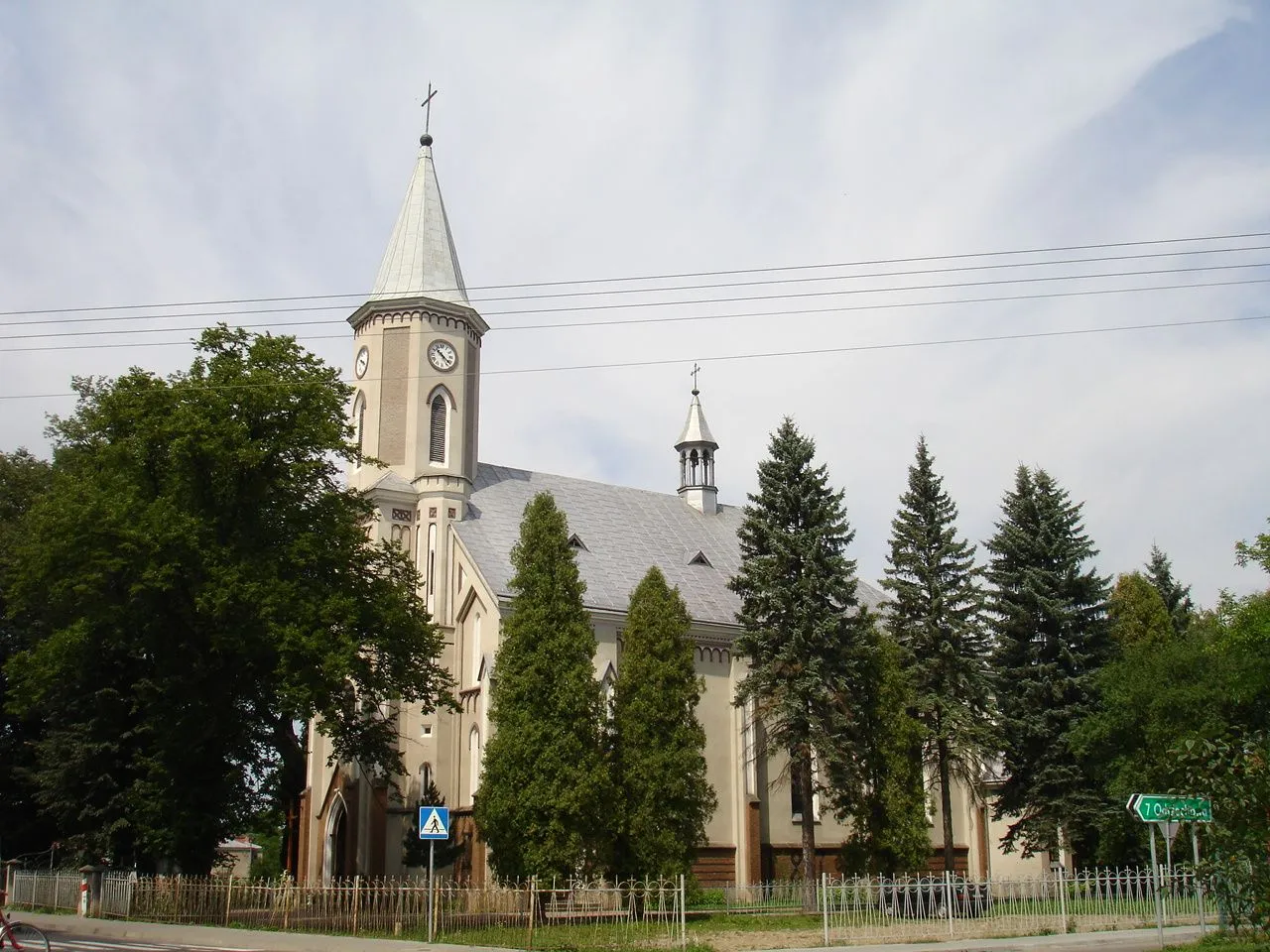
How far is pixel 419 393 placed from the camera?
3928cm

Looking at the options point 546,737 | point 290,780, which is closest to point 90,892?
point 290,780

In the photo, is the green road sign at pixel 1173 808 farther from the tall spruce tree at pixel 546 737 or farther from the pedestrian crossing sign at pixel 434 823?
the tall spruce tree at pixel 546 737

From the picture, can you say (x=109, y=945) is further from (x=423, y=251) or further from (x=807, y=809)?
(x=423, y=251)

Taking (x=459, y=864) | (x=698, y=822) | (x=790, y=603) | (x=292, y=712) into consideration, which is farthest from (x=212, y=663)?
(x=790, y=603)

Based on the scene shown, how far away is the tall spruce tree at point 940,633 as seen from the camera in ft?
110

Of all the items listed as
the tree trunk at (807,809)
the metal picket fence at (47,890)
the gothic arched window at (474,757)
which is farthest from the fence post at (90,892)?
the tree trunk at (807,809)

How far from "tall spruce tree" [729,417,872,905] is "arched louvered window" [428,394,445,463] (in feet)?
36.6

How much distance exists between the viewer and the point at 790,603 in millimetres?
32156

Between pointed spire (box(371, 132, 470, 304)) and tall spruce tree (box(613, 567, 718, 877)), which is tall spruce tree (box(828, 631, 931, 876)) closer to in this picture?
tall spruce tree (box(613, 567, 718, 877))

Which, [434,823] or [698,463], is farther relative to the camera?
[698,463]

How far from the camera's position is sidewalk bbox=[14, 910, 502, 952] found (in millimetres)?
19406

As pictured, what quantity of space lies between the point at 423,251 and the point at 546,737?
19.5 metres

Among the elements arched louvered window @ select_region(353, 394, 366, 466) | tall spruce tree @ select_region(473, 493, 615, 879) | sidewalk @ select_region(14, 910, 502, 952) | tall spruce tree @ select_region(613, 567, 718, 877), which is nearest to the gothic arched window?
tall spruce tree @ select_region(613, 567, 718, 877)

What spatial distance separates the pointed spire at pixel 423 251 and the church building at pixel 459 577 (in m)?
0.06
